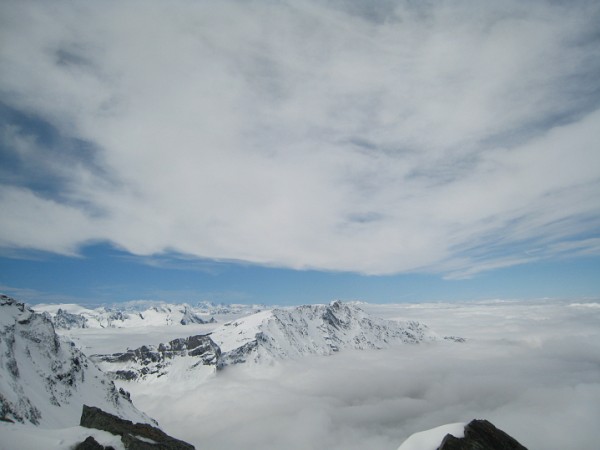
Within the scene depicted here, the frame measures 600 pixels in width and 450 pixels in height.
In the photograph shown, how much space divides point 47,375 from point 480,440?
518 feet

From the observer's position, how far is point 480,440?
68.2 feet

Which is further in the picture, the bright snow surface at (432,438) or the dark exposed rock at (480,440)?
the bright snow surface at (432,438)

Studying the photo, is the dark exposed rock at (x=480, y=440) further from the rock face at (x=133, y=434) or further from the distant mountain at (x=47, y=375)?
the distant mountain at (x=47, y=375)

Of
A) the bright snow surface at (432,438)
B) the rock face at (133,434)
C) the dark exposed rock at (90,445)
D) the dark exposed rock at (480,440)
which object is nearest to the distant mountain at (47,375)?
the rock face at (133,434)

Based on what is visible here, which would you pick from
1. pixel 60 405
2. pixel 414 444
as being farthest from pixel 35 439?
pixel 60 405

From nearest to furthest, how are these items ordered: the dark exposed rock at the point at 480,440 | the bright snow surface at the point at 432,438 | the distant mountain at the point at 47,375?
the dark exposed rock at the point at 480,440, the bright snow surface at the point at 432,438, the distant mountain at the point at 47,375

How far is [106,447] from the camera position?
26.4m

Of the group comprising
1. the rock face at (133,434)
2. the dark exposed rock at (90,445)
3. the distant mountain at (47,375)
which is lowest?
the distant mountain at (47,375)

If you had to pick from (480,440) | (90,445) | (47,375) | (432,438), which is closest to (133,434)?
(90,445)

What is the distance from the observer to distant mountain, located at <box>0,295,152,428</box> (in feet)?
318

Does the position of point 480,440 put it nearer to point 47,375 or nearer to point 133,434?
point 133,434

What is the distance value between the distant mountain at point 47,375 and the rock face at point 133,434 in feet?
198

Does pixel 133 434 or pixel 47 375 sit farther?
pixel 47 375

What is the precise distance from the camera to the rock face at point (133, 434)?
29031 millimetres
